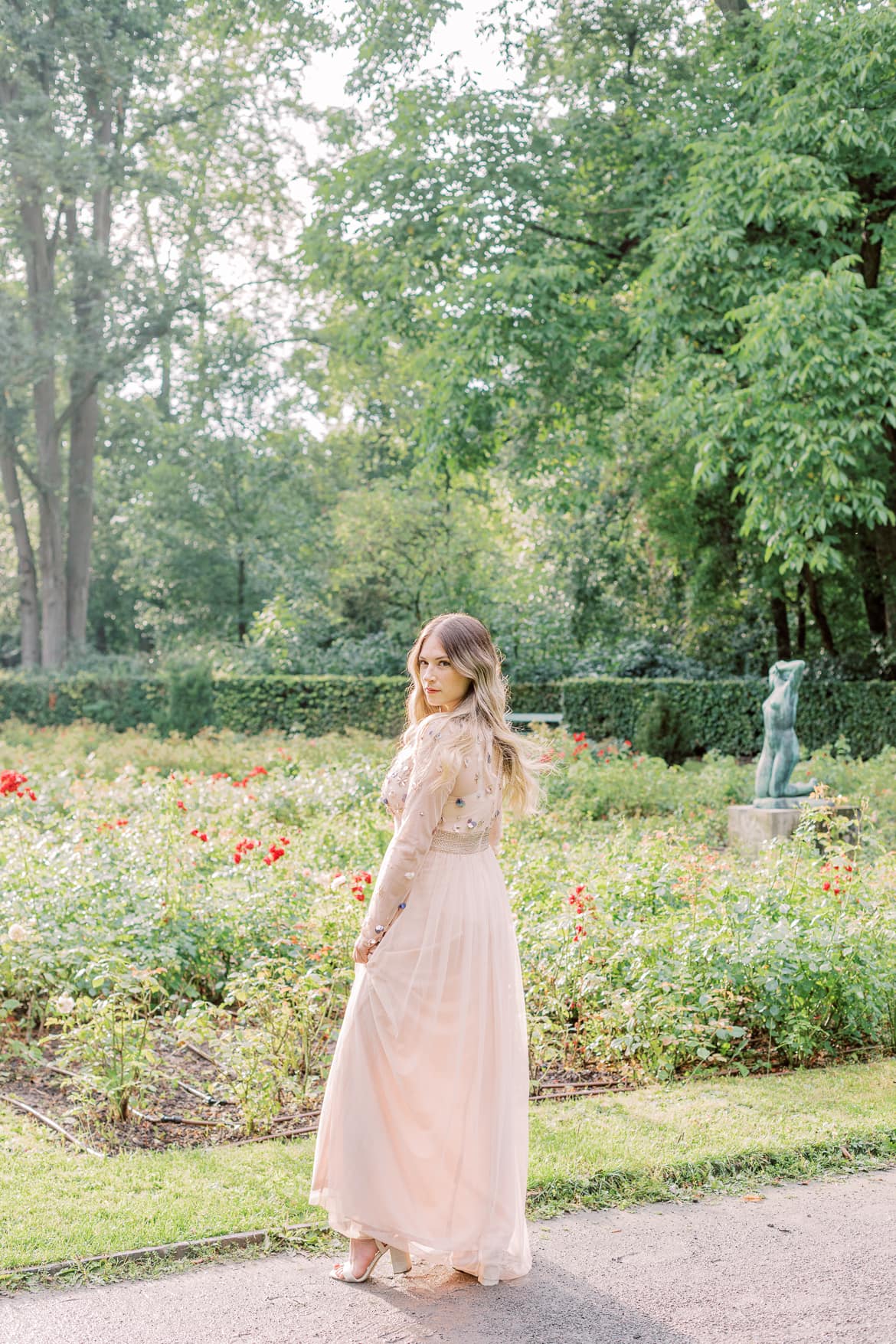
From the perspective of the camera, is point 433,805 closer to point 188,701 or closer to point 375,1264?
point 375,1264

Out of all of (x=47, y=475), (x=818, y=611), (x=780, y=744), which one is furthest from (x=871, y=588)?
(x=47, y=475)

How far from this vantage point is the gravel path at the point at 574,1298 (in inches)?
114

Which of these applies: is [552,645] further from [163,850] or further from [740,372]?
[163,850]

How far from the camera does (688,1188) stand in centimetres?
378

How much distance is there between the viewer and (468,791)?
3295mm

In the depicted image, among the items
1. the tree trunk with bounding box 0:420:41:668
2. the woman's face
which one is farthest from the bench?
the woman's face

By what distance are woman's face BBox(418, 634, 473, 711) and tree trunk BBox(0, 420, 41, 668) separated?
71.5 feet

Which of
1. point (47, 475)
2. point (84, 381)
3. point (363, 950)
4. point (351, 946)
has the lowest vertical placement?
point (351, 946)

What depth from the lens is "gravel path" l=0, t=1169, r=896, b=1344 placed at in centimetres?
289

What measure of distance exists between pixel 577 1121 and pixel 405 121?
13.7 meters

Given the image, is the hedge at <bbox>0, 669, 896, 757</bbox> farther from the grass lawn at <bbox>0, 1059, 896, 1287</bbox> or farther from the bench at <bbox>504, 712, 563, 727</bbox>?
the grass lawn at <bbox>0, 1059, 896, 1287</bbox>

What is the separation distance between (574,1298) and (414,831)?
121 cm

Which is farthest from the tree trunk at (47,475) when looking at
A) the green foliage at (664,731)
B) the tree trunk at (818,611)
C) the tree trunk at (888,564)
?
the tree trunk at (888,564)

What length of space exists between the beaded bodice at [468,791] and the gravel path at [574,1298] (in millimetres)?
1157
